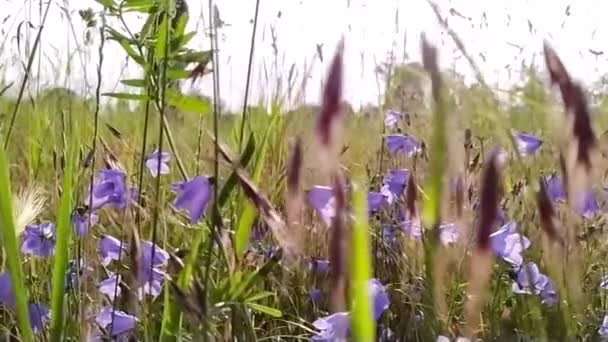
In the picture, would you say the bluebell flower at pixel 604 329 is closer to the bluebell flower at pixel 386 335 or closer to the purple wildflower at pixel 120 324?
the bluebell flower at pixel 386 335

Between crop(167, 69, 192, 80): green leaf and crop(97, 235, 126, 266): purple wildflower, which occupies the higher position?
crop(167, 69, 192, 80): green leaf

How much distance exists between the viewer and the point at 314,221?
51.9 inches

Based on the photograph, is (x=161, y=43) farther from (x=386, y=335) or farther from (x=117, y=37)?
(x=386, y=335)

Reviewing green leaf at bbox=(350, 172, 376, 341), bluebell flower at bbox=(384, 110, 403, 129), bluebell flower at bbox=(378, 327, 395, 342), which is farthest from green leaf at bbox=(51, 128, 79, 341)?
bluebell flower at bbox=(384, 110, 403, 129)

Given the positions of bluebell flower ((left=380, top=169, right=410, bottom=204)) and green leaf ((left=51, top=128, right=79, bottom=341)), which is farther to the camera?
bluebell flower ((left=380, top=169, right=410, bottom=204))

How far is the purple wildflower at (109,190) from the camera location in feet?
3.19

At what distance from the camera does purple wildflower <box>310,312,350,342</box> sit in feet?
1.99

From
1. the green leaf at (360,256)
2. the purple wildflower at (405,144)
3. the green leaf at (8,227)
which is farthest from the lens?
the purple wildflower at (405,144)

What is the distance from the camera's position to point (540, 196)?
0.38 meters

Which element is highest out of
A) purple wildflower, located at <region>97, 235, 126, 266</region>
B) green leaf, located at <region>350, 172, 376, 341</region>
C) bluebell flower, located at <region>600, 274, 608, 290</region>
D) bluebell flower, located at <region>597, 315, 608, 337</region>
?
green leaf, located at <region>350, 172, 376, 341</region>

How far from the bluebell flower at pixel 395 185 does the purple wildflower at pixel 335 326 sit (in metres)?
0.39

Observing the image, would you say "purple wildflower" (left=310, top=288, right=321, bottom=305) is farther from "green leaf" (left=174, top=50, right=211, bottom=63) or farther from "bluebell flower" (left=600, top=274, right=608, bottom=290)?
"green leaf" (left=174, top=50, right=211, bottom=63)

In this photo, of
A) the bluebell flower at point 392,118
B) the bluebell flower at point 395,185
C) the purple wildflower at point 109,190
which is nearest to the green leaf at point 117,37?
the purple wildflower at point 109,190

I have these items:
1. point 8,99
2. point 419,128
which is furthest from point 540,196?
point 8,99
